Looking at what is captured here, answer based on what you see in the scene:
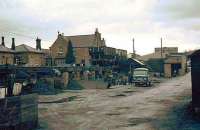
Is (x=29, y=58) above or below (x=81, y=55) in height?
below

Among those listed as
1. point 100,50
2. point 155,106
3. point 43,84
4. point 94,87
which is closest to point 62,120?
point 155,106

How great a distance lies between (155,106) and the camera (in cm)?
2503

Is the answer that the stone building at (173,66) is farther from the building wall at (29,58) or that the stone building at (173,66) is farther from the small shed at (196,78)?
the small shed at (196,78)

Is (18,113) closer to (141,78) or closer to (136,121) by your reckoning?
(136,121)

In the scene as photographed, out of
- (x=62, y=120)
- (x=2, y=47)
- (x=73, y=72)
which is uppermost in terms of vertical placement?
(x=2, y=47)

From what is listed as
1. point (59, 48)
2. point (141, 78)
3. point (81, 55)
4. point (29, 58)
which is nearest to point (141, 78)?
point (141, 78)

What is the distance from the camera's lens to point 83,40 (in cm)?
7444

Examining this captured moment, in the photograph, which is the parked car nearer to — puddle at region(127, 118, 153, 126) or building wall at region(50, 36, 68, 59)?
puddle at region(127, 118, 153, 126)

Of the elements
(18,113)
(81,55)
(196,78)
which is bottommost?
(18,113)

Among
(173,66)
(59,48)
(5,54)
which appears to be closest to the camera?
(5,54)

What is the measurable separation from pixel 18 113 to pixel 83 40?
59986mm

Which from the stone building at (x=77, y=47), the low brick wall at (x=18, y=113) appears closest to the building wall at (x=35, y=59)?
the stone building at (x=77, y=47)

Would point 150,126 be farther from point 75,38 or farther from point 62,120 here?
point 75,38

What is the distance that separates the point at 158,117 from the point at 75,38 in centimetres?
5789
